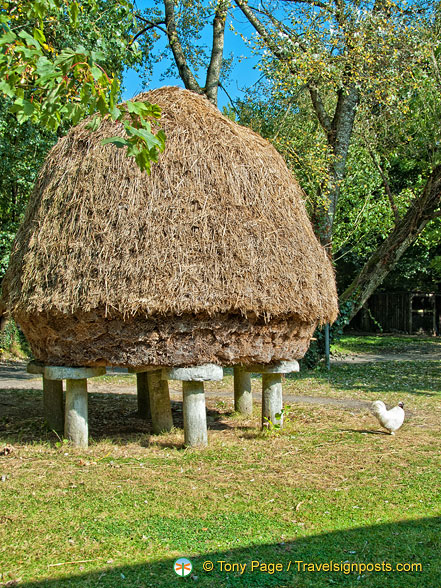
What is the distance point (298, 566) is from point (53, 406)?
6023 mm

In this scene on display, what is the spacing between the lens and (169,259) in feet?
25.2

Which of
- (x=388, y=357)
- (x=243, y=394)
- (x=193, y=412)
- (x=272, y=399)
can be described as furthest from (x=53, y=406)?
(x=388, y=357)

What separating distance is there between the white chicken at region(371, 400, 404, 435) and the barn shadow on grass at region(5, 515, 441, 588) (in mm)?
3573

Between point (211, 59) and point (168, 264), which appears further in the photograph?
point (211, 59)

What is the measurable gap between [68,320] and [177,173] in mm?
2419

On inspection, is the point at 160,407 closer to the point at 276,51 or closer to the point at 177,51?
the point at 276,51

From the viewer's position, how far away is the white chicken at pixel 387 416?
29.7ft

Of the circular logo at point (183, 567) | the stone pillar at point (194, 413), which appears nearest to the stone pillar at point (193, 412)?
the stone pillar at point (194, 413)

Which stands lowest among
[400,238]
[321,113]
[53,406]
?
[53,406]

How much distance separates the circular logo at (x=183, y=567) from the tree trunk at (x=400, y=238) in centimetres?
1385

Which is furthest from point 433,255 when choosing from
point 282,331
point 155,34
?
point 282,331

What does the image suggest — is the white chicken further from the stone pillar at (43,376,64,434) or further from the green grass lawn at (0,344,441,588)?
the stone pillar at (43,376,64,434)

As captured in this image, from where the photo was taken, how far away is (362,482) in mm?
7016

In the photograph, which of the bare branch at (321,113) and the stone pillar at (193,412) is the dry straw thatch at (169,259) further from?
the bare branch at (321,113)
